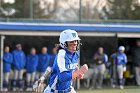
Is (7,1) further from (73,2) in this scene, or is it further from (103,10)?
(103,10)

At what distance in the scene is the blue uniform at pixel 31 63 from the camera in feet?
59.6

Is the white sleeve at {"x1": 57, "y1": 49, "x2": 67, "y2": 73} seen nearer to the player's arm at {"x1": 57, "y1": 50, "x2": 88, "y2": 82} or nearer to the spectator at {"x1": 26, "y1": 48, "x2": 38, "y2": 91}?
the player's arm at {"x1": 57, "y1": 50, "x2": 88, "y2": 82}

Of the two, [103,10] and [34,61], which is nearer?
[34,61]

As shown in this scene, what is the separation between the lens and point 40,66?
18438 millimetres

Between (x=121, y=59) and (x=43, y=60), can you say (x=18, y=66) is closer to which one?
(x=43, y=60)

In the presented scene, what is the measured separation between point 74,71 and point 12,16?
64.1ft

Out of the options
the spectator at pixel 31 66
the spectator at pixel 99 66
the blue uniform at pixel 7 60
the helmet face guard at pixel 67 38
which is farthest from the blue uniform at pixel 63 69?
the spectator at pixel 99 66

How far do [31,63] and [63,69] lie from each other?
457 inches

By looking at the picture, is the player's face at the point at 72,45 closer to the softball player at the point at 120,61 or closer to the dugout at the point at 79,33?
the dugout at the point at 79,33

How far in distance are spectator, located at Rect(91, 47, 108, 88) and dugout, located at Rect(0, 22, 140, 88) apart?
0.69 metres

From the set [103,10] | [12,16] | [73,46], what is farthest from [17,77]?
[73,46]

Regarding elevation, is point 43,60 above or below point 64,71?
below

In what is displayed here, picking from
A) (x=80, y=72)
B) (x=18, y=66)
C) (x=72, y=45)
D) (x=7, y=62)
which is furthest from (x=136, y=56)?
(x=80, y=72)

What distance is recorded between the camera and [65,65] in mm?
6703
